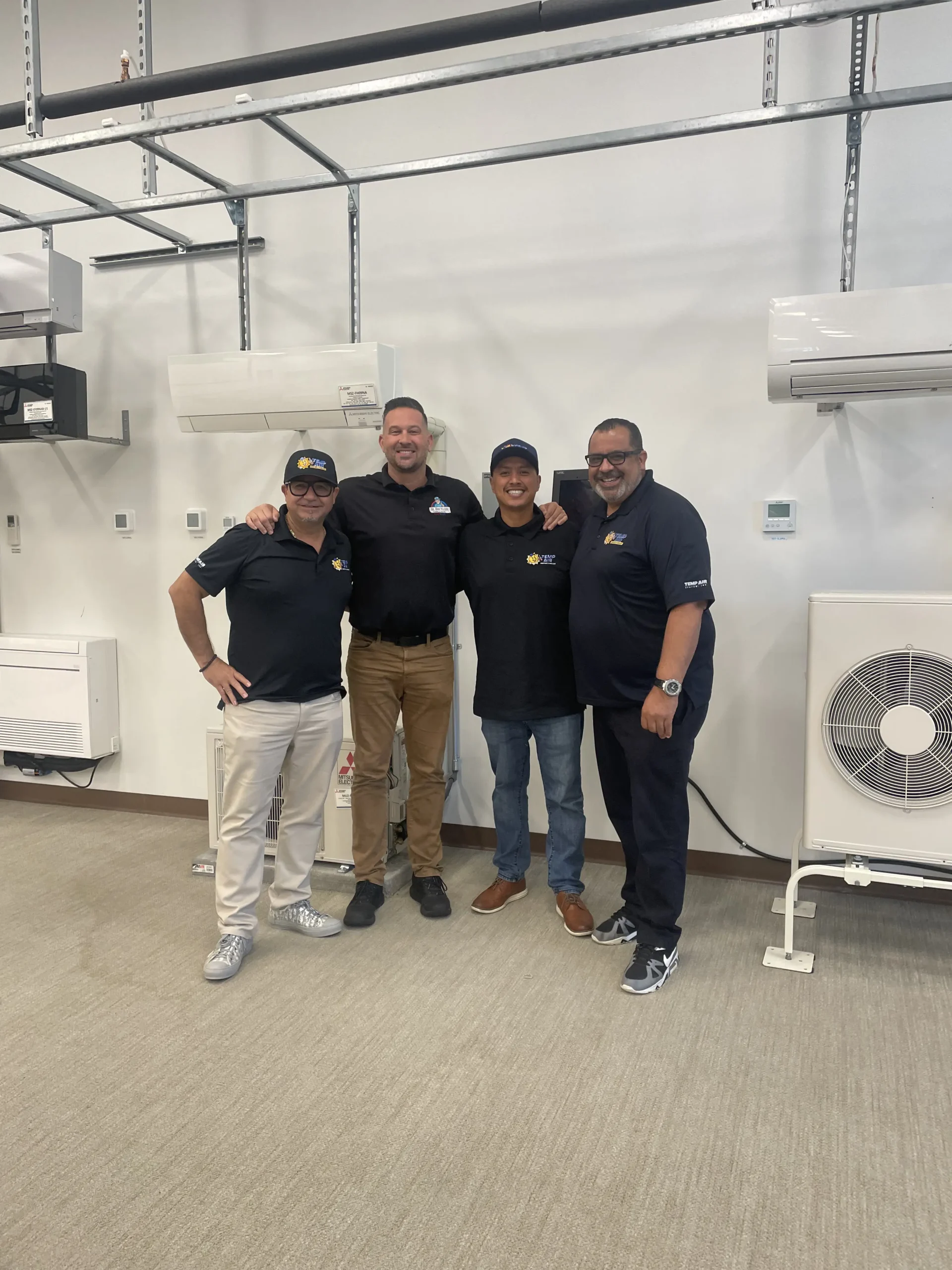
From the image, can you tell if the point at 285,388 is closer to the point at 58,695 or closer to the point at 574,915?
the point at 58,695

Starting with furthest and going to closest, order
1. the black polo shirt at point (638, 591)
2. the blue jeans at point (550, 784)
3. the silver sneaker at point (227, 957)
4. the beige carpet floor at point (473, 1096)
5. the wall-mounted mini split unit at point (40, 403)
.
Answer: the wall-mounted mini split unit at point (40, 403) → the blue jeans at point (550, 784) → the silver sneaker at point (227, 957) → the black polo shirt at point (638, 591) → the beige carpet floor at point (473, 1096)

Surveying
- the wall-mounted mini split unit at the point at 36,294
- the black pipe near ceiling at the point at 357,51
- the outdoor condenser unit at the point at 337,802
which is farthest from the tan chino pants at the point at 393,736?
the wall-mounted mini split unit at the point at 36,294

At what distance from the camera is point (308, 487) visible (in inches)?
98.2

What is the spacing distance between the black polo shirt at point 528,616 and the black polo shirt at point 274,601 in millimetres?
522

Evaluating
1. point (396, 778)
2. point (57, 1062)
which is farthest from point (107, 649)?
point (57, 1062)

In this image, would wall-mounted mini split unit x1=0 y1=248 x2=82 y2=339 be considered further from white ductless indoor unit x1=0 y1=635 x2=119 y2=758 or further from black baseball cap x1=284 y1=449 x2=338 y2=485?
black baseball cap x1=284 y1=449 x2=338 y2=485

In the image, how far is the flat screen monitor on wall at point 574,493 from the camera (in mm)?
2996

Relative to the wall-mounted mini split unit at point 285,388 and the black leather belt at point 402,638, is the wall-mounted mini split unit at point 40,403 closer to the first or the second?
the wall-mounted mini split unit at point 285,388

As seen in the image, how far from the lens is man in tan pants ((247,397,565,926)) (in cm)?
278

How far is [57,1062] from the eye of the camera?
2.12 meters

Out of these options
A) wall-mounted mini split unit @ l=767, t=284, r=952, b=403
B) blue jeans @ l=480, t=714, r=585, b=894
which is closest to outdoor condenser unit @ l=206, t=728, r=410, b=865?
blue jeans @ l=480, t=714, r=585, b=894

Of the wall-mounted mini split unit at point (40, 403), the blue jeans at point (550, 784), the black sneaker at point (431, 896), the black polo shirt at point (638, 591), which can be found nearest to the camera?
the black polo shirt at point (638, 591)

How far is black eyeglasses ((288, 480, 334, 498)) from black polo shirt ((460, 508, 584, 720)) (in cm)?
56

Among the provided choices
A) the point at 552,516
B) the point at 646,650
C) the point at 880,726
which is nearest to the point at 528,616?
the point at 552,516
